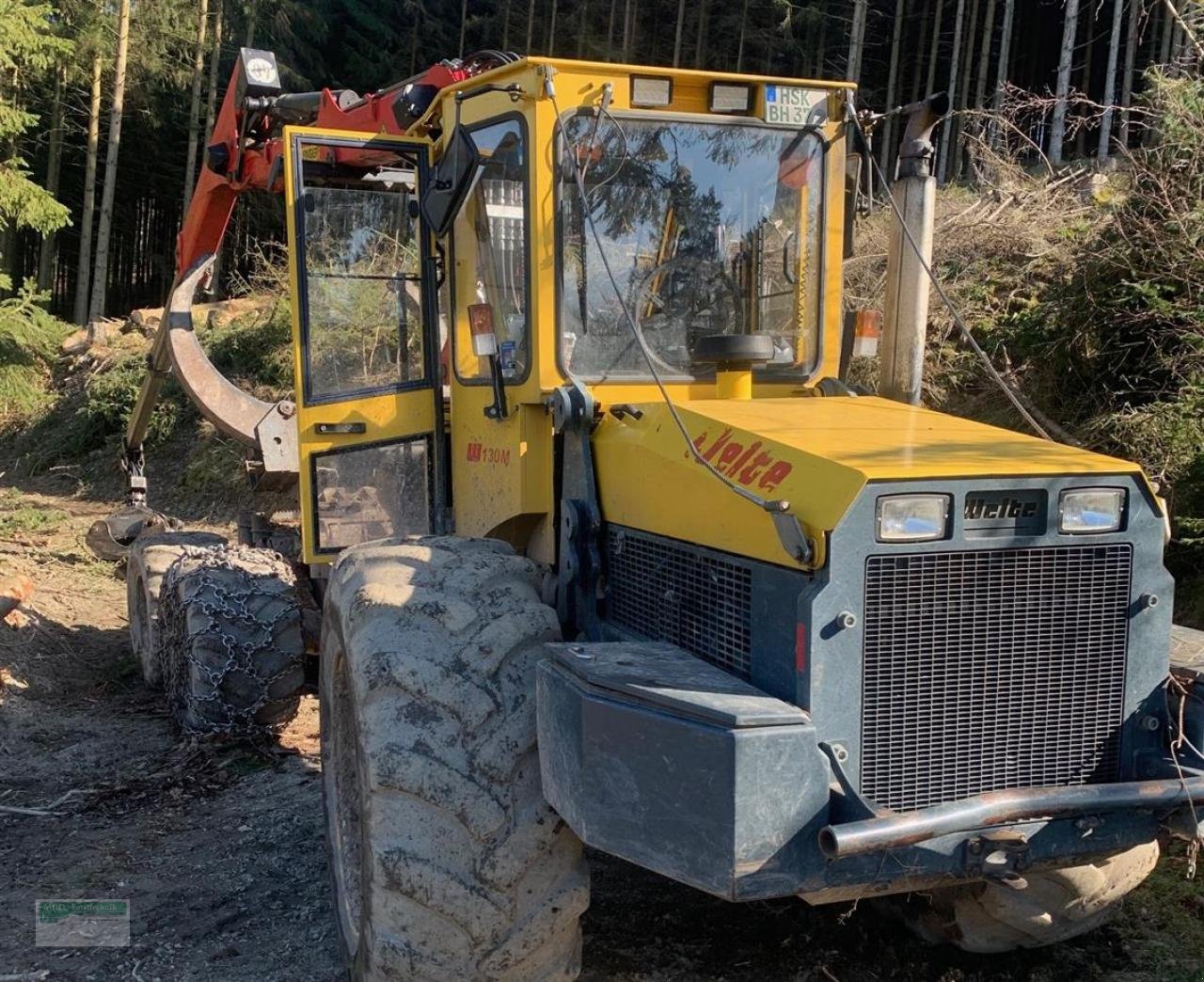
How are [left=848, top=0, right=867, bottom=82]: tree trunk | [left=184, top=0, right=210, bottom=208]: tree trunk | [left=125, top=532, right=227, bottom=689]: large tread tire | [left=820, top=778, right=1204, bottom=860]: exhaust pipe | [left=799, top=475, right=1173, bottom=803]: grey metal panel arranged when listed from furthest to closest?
1. [left=184, top=0, right=210, bottom=208]: tree trunk
2. [left=848, top=0, right=867, bottom=82]: tree trunk
3. [left=125, top=532, right=227, bottom=689]: large tread tire
4. [left=799, top=475, right=1173, bottom=803]: grey metal panel
5. [left=820, top=778, right=1204, bottom=860]: exhaust pipe

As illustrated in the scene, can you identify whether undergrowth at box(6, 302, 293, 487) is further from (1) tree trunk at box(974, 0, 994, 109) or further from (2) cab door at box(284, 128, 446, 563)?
(1) tree trunk at box(974, 0, 994, 109)

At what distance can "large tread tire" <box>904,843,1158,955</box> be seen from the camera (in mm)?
3562

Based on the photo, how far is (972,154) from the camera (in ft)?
38.5

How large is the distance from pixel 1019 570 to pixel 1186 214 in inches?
239

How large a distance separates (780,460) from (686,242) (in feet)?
4.61

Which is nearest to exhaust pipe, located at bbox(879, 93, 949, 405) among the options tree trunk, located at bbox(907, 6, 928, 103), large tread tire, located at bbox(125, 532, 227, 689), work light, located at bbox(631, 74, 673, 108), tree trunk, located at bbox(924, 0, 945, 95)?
work light, located at bbox(631, 74, 673, 108)

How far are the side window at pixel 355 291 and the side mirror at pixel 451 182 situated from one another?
2.16 feet

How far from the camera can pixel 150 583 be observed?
24.4 ft

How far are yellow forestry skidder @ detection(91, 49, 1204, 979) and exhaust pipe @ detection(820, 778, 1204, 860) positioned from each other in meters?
0.01

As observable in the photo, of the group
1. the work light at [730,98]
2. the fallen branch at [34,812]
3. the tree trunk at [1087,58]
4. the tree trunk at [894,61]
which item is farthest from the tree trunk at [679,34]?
the fallen branch at [34,812]

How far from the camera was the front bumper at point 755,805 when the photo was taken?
109 inches

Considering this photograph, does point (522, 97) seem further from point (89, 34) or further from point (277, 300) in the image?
point (89, 34)
